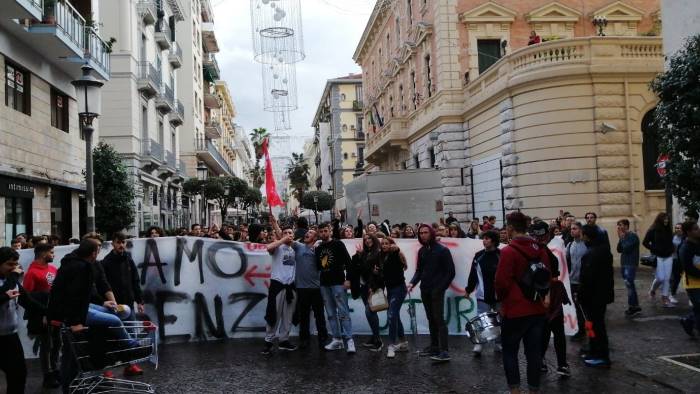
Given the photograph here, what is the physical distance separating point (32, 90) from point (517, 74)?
49.7ft

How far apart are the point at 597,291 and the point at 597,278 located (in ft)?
0.50

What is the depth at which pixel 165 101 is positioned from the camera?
32625 mm

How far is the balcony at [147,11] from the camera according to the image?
1133 inches

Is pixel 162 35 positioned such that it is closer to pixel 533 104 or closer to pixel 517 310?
pixel 533 104

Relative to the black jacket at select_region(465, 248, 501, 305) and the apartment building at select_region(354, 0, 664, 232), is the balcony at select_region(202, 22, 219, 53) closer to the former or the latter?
the apartment building at select_region(354, 0, 664, 232)

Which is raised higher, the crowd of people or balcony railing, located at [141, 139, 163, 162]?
balcony railing, located at [141, 139, 163, 162]

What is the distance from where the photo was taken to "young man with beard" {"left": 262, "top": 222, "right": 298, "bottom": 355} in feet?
30.3

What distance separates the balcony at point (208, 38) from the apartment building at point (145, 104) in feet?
59.1

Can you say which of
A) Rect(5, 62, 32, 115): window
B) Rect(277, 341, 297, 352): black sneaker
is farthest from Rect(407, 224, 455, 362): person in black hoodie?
Rect(5, 62, 32, 115): window

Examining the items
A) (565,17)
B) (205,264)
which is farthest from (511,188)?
(205,264)

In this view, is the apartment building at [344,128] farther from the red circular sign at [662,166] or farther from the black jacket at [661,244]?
the black jacket at [661,244]

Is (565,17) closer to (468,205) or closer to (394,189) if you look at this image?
(468,205)

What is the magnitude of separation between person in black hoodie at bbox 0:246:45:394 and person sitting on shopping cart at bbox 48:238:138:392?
1.16ft

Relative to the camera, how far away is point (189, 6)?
155 feet
